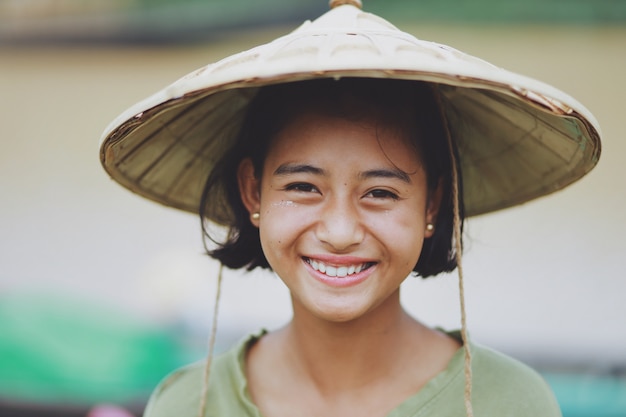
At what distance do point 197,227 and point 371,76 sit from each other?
318 cm

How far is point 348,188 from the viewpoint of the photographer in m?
1.43

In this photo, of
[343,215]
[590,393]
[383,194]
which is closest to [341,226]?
[343,215]

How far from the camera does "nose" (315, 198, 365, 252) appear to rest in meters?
1.40

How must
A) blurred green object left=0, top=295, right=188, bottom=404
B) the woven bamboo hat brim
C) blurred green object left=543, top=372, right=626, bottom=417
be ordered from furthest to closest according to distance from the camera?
blurred green object left=0, top=295, right=188, bottom=404
blurred green object left=543, top=372, right=626, bottom=417
the woven bamboo hat brim

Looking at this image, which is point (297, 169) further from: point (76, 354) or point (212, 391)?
point (76, 354)

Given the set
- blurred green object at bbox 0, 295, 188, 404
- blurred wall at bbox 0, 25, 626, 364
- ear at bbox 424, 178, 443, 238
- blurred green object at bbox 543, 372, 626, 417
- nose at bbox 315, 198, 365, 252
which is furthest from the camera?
blurred wall at bbox 0, 25, 626, 364

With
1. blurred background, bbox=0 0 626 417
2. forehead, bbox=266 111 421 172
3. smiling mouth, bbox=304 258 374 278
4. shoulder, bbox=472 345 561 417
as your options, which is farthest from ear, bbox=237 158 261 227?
blurred background, bbox=0 0 626 417

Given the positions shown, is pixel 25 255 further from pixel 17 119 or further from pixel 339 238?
pixel 339 238

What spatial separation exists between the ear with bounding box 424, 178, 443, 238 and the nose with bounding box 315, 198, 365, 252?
0.27 metres

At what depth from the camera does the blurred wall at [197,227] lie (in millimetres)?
3633

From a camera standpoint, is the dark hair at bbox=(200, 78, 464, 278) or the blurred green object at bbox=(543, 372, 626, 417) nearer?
the dark hair at bbox=(200, 78, 464, 278)

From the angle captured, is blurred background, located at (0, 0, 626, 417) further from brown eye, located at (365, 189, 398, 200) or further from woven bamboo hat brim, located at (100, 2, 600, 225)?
brown eye, located at (365, 189, 398, 200)

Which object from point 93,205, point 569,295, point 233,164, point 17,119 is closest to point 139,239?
point 93,205

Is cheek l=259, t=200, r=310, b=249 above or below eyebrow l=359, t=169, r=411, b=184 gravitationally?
below
